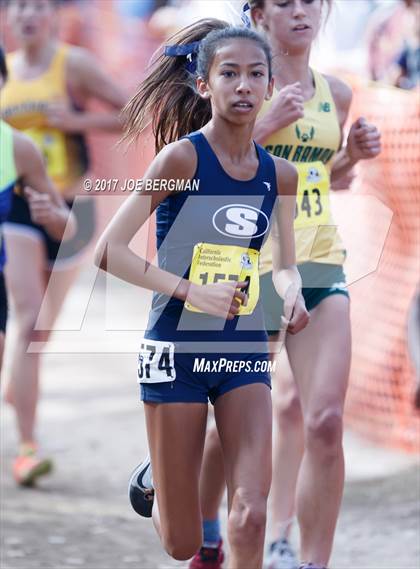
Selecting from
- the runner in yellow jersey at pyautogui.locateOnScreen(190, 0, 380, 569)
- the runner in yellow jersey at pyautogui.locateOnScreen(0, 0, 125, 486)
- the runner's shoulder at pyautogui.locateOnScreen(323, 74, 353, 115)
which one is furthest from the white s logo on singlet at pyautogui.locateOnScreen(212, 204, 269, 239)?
the runner in yellow jersey at pyautogui.locateOnScreen(0, 0, 125, 486)

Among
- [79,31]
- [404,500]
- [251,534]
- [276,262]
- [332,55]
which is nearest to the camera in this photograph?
[251,534]

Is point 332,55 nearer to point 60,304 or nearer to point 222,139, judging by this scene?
point 60,304

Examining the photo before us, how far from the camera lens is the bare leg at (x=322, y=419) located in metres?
4.27

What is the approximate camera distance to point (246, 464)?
366 centimetres

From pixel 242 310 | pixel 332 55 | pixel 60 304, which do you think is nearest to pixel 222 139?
pixel 242 310

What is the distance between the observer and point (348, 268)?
6.41 m

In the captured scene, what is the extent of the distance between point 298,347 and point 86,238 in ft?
7.98

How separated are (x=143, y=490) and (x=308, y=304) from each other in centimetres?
90

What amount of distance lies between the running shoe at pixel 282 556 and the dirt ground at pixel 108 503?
0.26 m

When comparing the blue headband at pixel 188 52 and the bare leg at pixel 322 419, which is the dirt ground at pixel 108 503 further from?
the blue headband at pixel 188 52

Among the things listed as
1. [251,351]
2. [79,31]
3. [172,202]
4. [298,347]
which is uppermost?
[172,202]

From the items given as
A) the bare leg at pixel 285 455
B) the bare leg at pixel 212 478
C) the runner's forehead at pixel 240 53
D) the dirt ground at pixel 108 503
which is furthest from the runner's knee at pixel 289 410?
the runner's forehead at pixel 240 53

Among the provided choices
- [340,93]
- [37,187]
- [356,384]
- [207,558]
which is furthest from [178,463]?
[356,384]

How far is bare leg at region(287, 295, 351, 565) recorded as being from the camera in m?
4.27
